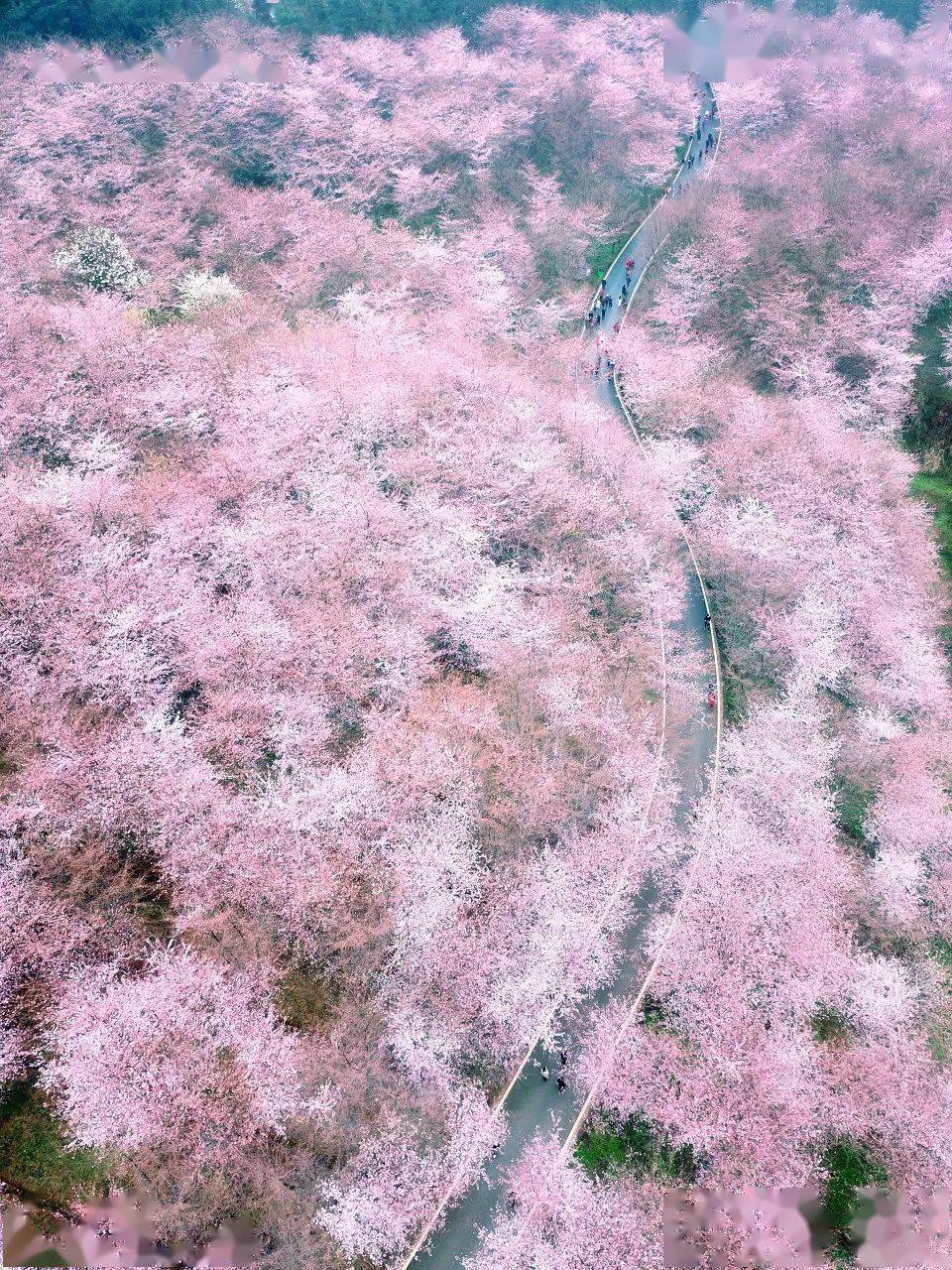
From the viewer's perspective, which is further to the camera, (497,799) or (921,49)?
(921,49)

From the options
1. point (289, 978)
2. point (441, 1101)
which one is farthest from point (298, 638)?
point (441, 1101)

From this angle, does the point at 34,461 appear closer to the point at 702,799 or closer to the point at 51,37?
the point at 702,799

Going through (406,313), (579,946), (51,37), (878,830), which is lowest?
(579,946)

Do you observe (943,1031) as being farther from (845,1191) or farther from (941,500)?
(941,500)

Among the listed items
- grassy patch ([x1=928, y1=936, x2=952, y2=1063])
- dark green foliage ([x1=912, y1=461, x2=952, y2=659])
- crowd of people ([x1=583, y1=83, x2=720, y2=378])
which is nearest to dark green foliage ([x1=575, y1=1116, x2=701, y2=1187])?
grassy patch ([x1=928, y1=936, x2=952, y2=1063])

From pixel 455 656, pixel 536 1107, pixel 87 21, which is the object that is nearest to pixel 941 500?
pixel 455 656

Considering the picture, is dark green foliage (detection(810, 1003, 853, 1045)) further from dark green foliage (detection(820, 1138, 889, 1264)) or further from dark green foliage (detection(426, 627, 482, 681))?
dark green foliage (detection(426, 627, 482, 681))

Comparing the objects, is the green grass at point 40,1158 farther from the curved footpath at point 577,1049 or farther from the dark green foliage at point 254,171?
the dark green foliage at point 254,171

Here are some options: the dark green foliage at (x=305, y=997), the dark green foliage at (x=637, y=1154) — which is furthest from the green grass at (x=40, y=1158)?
the dark green foliage at (x=637, y=1154)
